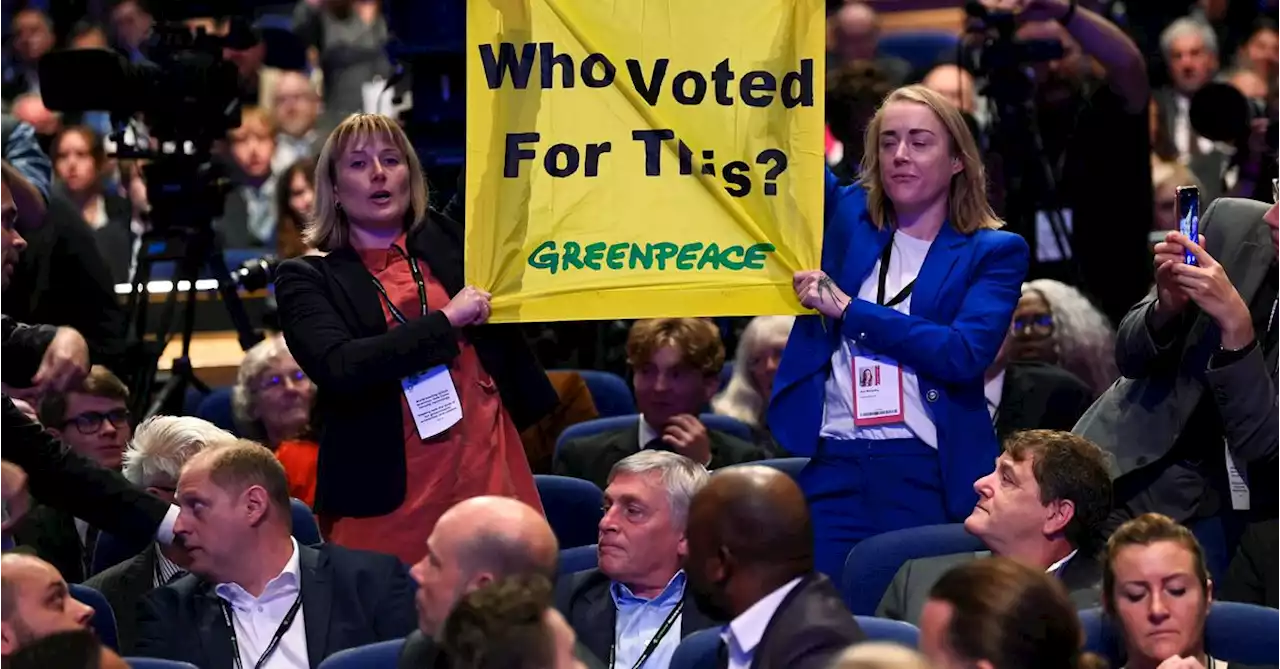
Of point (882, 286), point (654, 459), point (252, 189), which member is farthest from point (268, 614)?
point (252, 189)

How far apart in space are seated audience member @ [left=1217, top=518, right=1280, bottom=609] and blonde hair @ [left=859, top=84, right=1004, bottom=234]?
3.00 ft

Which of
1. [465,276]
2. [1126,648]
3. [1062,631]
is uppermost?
[465,276]

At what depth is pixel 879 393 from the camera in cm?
490

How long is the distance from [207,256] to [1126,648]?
13.2ft

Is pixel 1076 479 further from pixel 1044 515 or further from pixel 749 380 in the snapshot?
pixel 749 380

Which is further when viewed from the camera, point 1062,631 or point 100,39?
point 100,39

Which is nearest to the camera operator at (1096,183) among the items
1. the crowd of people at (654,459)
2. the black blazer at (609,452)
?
the black blazer at (609,452)

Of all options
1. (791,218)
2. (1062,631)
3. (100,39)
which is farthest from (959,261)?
(100,39)

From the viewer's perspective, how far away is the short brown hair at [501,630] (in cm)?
323

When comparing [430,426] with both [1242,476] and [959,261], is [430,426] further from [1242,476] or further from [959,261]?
[1242,476]

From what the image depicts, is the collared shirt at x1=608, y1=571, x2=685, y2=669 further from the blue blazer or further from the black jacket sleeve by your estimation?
the black jacket sleeve

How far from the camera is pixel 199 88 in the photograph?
7.24 m

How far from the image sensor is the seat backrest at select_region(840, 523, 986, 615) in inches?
187

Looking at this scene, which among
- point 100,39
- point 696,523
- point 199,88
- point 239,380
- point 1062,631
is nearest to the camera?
point 1062,631
